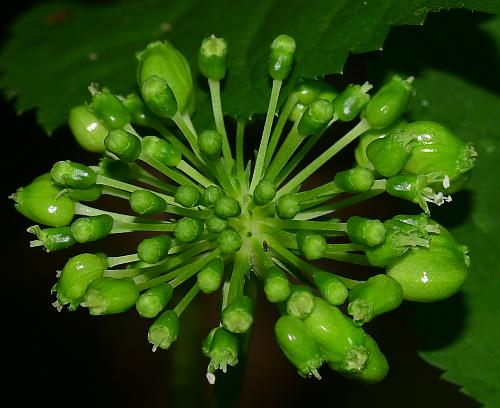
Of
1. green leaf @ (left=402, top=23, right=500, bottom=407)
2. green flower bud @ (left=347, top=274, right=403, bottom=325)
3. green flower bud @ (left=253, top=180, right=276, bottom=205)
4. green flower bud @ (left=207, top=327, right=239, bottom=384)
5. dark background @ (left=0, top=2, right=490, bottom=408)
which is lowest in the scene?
dark background @ (left=0, top=2, right=490, bottom=408)

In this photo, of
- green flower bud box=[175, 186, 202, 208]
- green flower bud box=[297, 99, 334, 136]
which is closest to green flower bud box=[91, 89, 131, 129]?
green flower bud box=[175, 186, 202, 208]

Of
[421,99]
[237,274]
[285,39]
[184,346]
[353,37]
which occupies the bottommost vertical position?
[184,346]

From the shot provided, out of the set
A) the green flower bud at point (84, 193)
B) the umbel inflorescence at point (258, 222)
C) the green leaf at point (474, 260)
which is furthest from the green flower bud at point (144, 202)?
the green leaf at point (474, 260)

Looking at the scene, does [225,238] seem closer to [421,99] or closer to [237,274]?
[237,274]

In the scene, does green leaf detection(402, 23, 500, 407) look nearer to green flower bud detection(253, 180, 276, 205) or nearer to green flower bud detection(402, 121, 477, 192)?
green flower bud detection(402, 121, 477, 192)

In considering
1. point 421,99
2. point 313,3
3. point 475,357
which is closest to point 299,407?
point 475,357

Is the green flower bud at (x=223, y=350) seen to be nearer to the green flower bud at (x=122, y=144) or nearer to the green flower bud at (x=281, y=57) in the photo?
the green flower bud at (x=122, y=144)

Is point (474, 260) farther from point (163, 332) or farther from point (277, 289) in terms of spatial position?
point (163, 332)
